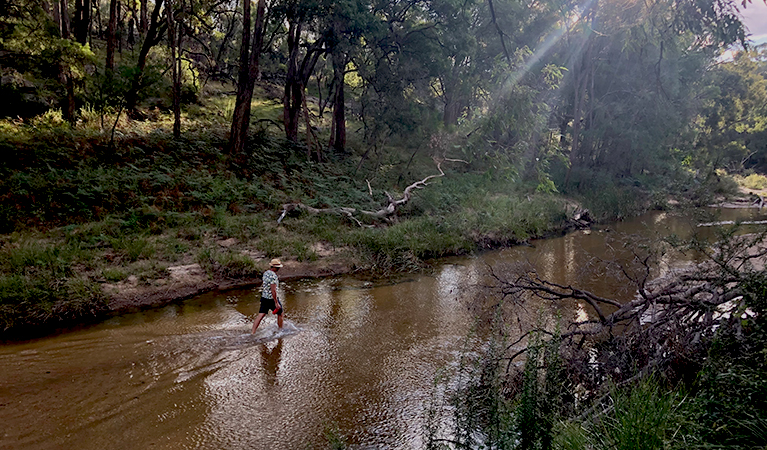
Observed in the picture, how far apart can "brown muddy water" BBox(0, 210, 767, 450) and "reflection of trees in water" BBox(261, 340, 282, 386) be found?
17mm

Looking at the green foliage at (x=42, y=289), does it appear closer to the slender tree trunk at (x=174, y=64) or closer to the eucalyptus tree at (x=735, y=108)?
the slender tree trunk at (x=174, y=64)

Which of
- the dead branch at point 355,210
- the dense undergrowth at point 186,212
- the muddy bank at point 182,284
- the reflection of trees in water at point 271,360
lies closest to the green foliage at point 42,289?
the dense undergrowth at point 186,212

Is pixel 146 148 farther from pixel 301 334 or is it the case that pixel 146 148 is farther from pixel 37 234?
pixel 301 334

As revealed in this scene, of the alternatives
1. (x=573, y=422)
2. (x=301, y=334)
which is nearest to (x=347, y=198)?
(x=301, y=334)

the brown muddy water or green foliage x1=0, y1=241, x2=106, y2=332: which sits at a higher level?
green foliage x1=0, y1=241, x2=106, y2=332

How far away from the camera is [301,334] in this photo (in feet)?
25.7

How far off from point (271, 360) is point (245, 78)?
1209cm

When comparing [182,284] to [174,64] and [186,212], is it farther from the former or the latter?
[174,64]

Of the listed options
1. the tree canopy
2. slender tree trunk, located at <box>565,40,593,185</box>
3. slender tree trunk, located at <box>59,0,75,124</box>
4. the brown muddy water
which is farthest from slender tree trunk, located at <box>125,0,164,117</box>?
slender tree trunk, located at <box>565,40,593,185</box>

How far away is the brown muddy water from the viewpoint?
16.4 ft

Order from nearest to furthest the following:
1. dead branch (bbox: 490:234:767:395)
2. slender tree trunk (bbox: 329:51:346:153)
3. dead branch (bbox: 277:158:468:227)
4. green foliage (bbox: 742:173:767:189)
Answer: dead branch (bbox: 490:234:767:395), dead branch (bbox: 277:158:468:227), slender tree trunk (bbox: 329:51:346:153), green foliage (bbox: 742:173:767:189)

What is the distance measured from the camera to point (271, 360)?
22.4 ft

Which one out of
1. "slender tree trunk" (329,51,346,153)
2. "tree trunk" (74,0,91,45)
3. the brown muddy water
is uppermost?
"tree trunk" (74,0,91,45)

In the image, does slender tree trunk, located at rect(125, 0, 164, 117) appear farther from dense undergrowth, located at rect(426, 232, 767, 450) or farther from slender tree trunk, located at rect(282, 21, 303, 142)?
dense undergrowth, located at rect(426, 232, 767, 450)
